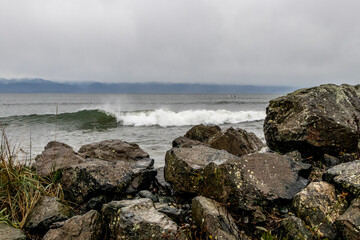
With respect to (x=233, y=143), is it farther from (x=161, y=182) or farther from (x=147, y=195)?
(x=147, y=195)

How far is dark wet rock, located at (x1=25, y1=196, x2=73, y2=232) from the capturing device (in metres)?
3.72

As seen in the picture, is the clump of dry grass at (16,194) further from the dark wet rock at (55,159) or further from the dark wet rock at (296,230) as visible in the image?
the dark wet rock at (296,230)

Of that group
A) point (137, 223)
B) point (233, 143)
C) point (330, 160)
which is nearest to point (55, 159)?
point (137, 223)

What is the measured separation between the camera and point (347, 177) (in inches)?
130

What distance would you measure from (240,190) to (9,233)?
10.8 ft

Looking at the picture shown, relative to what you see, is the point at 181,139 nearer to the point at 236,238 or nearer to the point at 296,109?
the point at 296,109

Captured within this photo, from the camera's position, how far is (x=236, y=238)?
3.02 meters

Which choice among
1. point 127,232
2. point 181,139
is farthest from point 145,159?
point 127,232

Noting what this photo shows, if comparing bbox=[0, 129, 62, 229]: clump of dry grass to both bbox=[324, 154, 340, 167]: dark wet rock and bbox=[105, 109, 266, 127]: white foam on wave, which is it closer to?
bbox=[324, 154, 340, 167]: dark wet rock

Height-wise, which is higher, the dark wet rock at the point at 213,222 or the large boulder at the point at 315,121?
the large boulder at the point at 315,121

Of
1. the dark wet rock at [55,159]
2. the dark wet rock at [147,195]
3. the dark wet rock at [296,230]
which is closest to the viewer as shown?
the dark wet rock at [296,230]

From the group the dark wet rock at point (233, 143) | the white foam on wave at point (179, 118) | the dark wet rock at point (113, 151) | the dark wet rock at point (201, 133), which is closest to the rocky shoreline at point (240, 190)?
the dark wet rock at point (113, 151)

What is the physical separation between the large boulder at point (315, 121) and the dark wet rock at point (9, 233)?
206 inches

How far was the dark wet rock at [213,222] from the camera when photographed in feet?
9.68
